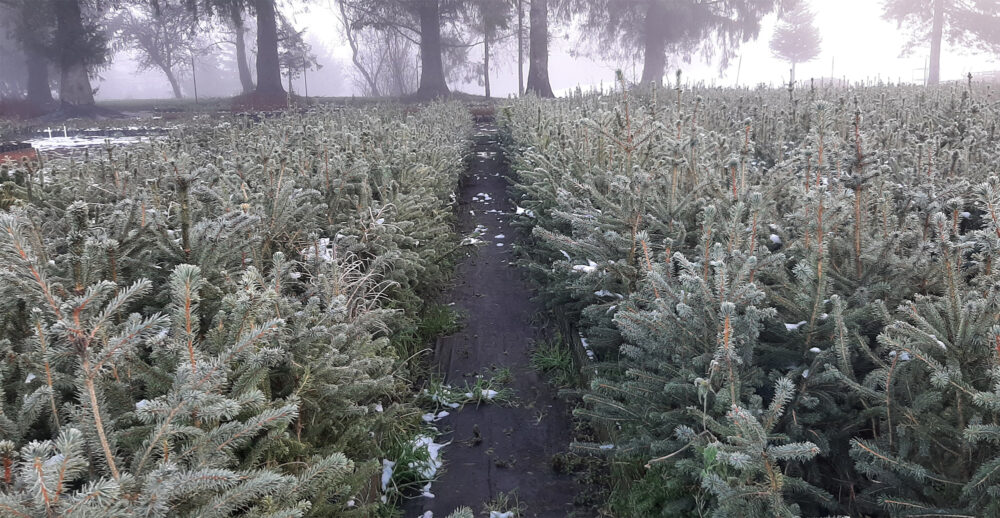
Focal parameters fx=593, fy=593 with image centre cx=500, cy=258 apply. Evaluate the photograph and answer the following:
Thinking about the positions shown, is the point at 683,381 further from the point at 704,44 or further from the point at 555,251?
the point at 704,44

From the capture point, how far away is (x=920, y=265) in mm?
2666

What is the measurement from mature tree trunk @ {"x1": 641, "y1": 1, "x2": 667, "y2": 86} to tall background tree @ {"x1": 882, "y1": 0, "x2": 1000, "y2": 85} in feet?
47.0

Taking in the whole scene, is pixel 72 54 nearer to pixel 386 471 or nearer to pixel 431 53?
pixel 431 53

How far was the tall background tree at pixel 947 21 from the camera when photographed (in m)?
33.2

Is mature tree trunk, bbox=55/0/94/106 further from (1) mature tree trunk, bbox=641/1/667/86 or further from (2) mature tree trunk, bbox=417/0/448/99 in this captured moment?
(1) mature tree trunk, bbox=641/1/667/86

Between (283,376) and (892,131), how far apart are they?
227 inches

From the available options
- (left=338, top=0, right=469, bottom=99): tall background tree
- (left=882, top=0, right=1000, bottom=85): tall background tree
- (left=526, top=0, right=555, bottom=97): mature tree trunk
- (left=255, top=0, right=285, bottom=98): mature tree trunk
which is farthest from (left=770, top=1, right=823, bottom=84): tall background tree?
(left=255, top=0, right=285, bottom=98): mature tree trunk

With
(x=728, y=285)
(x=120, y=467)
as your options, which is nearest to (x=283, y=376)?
(x=120, y=467)

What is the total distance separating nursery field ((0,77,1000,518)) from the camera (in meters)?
1.74

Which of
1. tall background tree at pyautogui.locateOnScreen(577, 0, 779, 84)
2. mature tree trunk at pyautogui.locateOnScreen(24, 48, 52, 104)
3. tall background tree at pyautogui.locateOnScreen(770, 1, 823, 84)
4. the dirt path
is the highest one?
tall background tree at pyautogui.locateOnScreen(770, 1, 823, 84)

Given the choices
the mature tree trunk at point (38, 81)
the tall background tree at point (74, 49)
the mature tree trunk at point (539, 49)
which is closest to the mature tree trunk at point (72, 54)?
the tall background tree at point (74, 49)

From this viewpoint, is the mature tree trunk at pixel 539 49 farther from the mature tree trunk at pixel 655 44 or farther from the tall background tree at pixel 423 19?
the mature tree trunk at pixel 655 44

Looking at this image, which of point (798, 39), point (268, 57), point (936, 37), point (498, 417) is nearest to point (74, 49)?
point (268, 57)

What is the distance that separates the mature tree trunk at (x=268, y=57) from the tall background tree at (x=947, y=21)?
1383 inches
